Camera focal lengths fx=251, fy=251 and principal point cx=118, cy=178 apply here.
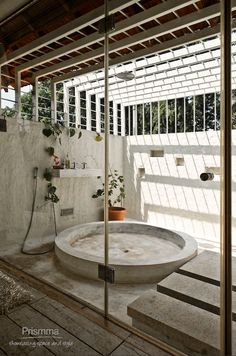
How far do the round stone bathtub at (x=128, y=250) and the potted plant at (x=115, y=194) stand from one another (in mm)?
527

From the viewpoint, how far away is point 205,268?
2801 millimetres

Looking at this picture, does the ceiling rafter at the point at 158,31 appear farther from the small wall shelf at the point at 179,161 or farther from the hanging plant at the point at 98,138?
the small wall shelf at the point at 179,161

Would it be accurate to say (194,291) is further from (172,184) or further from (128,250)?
(172,184)

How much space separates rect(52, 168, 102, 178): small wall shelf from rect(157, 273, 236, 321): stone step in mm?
2557

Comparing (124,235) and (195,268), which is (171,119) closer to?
(124,235)

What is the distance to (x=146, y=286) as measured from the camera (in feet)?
9.61

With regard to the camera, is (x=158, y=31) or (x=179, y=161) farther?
(x=179, y=161)

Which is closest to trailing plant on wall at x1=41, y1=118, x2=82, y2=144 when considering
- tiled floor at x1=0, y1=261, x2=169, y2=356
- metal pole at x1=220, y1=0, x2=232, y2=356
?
tiled floor at x1=0, y1=261, x2=169, y2=356

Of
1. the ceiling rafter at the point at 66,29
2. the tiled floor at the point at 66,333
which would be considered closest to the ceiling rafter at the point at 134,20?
the ceiling rafter at the point at 66,29

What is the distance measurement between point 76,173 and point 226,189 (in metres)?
3.53

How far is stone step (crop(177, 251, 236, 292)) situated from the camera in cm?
254

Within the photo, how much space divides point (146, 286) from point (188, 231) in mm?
2104

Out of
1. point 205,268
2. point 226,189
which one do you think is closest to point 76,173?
point 205,268

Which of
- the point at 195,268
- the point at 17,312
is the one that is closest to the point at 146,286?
the point at 195,268
